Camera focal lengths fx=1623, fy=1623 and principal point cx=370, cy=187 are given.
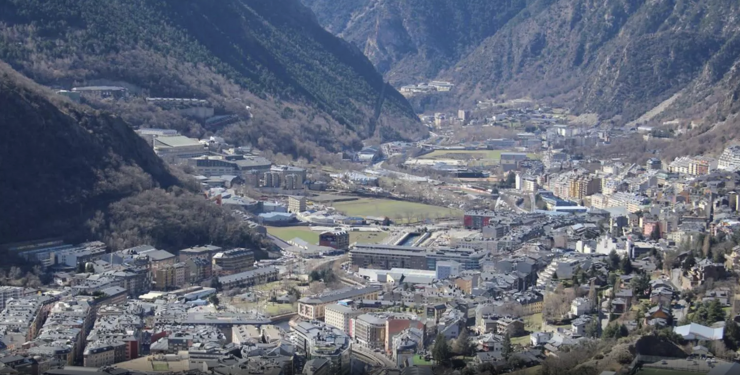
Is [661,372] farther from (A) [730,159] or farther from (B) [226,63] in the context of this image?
(B) [226,63]

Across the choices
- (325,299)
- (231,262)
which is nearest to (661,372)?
(325,299)

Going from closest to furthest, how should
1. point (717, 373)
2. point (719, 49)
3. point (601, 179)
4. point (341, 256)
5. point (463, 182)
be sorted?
point (717, 373), point (341, 256), point (601, 179), point (463, 182), point (719, 49)

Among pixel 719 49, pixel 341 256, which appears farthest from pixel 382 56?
pixel 341 256

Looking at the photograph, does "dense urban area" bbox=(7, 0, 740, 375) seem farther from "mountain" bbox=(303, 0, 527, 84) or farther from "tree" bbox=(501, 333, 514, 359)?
"mountain" bbox=(303, 0, 527, 84)

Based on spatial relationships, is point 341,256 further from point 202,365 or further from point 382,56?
point 382,56

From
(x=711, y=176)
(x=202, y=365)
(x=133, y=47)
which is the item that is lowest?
(x=202, y=365)

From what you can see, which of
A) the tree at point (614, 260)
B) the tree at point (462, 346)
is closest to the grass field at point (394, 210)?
the tree at point (614, 260)
